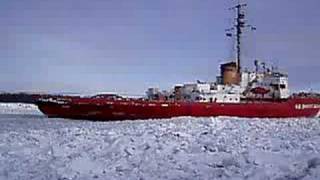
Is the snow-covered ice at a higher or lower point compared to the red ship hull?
lower

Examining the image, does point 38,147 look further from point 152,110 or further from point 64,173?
point 152,110

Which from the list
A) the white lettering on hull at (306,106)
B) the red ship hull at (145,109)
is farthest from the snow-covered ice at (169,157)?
the white lettering on hull at (306,106)

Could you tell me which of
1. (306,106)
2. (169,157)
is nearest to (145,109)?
(306,106)

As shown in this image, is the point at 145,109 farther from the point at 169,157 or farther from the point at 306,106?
the point at 169,157

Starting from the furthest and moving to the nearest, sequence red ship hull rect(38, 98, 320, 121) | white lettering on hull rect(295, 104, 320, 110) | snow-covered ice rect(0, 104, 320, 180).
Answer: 1. white lettering on hull rect(295, 104, 320, 110)
2. red ship hull rect(38, 98, 320, 121)
3. snow-covered ice rect(0, 104, 320, 180)

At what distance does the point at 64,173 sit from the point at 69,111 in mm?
27631

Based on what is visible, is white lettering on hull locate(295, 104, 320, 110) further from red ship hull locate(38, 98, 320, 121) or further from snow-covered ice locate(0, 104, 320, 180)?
snow-covered ice locate(0, 104, 320, 180)

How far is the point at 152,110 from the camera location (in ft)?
113

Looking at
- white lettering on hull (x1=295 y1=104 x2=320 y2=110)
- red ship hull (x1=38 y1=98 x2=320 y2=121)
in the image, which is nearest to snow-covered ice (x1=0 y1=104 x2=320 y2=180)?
red ship hull (x1=38 y1=98 x2=320 y2=121)

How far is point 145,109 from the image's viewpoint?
34531 mm

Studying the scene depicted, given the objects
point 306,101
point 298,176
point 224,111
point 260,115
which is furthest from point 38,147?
point 306,101

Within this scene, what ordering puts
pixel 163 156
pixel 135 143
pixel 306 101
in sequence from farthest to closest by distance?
pixel 306 101, pixel 135 143, pixel 163 156

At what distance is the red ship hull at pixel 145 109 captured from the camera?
34562mm

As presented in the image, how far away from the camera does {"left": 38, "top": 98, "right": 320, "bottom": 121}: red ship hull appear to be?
34562mm
